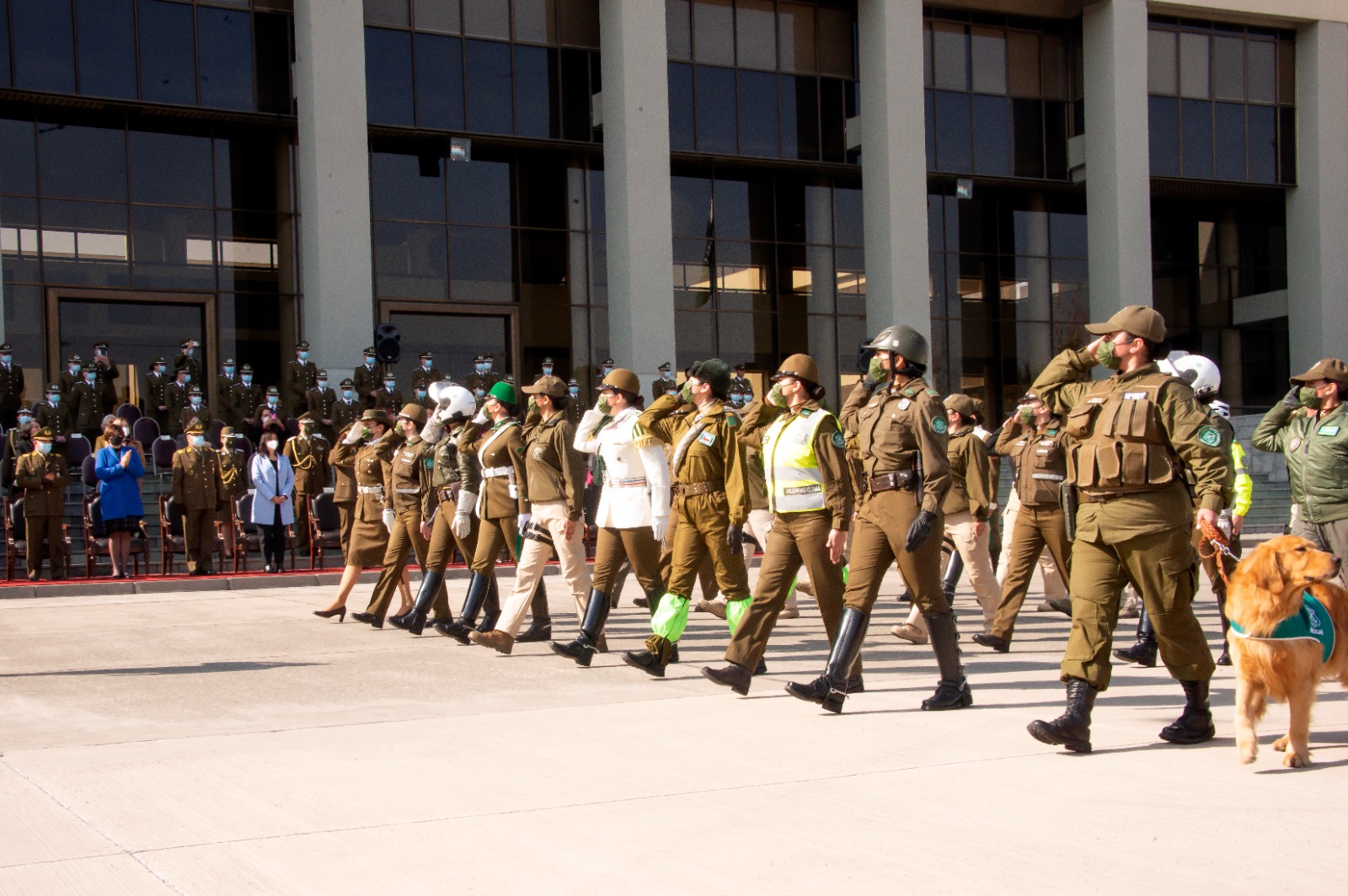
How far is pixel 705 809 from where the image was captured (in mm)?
5207

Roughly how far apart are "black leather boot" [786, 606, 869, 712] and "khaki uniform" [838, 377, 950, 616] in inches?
3.7

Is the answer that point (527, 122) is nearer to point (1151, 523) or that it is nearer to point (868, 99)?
point (868, 99)

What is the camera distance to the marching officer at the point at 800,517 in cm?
767

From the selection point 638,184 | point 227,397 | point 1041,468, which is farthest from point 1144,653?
point 638,184

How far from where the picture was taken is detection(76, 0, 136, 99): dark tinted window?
26844 millimetres

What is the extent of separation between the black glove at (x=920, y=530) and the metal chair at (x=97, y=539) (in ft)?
44.2

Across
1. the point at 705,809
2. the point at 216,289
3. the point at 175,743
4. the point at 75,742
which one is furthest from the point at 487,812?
the point at 216,289

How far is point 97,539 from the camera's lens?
59.4 ft

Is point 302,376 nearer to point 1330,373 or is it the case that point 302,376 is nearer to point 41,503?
point 41,503

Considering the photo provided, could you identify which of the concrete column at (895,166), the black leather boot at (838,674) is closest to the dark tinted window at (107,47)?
the concrete column at (895,166)

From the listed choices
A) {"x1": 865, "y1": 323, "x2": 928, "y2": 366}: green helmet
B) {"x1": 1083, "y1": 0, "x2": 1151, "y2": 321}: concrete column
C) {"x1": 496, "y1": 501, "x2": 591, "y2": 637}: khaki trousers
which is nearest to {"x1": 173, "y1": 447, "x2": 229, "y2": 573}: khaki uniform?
{"x1": 496, "y1": 501, "x2": 591, "y2": 637}: khaki trousers

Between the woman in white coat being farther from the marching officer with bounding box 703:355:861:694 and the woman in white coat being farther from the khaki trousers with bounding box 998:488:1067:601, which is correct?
the khaki trousers with bounding box 998:488:1067:601

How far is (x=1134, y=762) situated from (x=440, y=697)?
4.05m

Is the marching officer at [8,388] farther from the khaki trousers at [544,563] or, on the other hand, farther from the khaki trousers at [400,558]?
the khaki trousers at [544,563]
